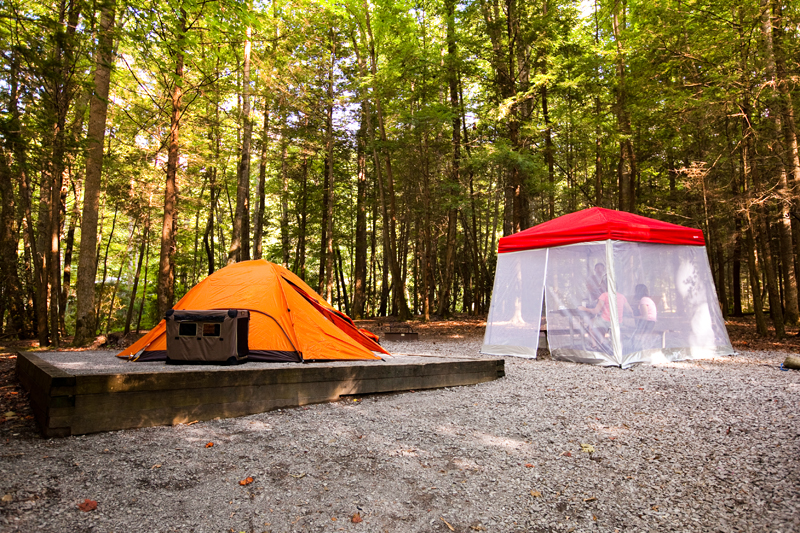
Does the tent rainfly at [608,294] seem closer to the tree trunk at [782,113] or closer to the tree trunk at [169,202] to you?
the tree trunk at [782,113]

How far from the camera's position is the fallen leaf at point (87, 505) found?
233 centimetres

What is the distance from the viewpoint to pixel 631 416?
14.2 ft

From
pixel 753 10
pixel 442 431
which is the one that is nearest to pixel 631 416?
pixel 442 431

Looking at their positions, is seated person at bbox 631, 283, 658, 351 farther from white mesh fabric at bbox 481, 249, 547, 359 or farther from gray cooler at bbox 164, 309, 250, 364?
gray cooler at bbox 164, 309, 250, 364

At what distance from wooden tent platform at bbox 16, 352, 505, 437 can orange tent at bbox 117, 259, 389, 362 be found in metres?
1.04

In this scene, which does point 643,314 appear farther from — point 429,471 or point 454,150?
point 454,150

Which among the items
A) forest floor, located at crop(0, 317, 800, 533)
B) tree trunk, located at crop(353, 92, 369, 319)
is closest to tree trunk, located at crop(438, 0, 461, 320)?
tree trunk, located at crop(353, 92, 369, 319)

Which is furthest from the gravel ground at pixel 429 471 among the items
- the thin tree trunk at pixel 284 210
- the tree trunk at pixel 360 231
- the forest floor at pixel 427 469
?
the thin tree trunk at pixel 284 210

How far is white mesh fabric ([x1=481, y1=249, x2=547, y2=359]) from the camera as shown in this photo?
8.35m

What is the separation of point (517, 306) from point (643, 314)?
2.24m

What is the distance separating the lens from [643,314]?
304 inches

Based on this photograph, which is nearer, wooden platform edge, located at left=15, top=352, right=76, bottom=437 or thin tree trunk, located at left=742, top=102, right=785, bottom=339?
wooden platform edge, located at left=15, top=352, right=76, bottom=437

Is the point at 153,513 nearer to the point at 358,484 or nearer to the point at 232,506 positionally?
the point at 232,506

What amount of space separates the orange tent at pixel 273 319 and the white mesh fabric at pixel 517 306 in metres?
3.11
